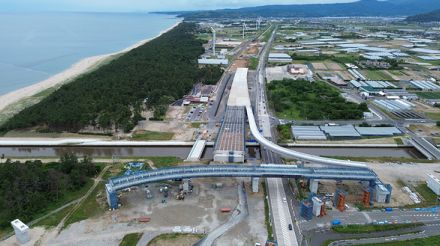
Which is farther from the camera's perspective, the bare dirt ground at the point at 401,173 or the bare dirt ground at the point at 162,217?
the bare dirt ground at the point at 401,173

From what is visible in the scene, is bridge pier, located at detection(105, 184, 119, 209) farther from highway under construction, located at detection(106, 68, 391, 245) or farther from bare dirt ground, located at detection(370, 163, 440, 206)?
bare dirt ground, located at detection(370, 163, 440, 206)

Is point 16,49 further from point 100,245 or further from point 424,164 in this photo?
point 424,164

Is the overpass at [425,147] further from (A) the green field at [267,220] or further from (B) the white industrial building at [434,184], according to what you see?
(A) the green field at [267,220]

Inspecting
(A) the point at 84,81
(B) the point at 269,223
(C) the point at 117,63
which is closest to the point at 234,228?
(B) the point at 269,223

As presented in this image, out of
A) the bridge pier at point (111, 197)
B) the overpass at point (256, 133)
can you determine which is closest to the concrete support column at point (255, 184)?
the overpass at point (256, 133)

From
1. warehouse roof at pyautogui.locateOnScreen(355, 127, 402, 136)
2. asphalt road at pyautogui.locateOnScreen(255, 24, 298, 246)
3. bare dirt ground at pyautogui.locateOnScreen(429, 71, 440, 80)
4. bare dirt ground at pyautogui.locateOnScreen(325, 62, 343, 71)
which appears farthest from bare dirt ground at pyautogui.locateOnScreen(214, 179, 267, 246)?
bare dirt ground at pyautogui.locateOnScreen(429, 71, 440, 80)

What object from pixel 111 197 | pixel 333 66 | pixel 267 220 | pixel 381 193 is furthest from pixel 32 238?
pixel 333 66
